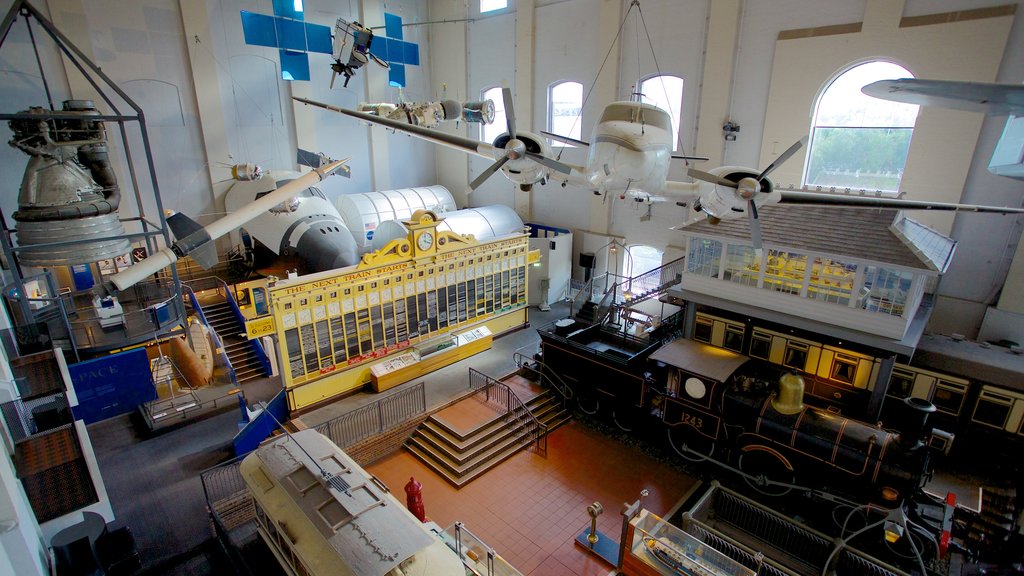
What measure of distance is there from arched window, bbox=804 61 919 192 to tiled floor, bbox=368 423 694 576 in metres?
10.7

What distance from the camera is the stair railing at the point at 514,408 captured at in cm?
1328

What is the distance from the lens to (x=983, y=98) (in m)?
6.50

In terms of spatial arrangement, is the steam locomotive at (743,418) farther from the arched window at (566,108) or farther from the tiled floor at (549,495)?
the arched window at (566,108)

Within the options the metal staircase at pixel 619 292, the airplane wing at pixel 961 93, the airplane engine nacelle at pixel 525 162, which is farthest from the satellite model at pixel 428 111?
the airplane wing at pixel 961 93

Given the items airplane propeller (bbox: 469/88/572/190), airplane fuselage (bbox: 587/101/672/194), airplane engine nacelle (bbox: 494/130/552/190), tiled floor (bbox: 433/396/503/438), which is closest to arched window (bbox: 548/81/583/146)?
airplane engine nacelle (bbox: 494/130/552/190)

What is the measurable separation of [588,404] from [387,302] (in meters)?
6.81

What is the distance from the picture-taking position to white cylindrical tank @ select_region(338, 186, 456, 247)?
67.4 feet

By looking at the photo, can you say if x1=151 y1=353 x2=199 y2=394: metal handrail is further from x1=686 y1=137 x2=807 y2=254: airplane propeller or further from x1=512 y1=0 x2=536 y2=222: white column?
x1=512 y1=0 x2=536 y2=222: white column

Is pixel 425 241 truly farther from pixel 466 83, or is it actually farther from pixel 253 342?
pixel 466 83

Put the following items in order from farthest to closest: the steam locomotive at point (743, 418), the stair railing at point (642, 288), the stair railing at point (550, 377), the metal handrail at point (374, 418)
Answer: the stair railing at point (642, 288) → the stair railing at point (550, 377) → the metal handrail at point (374, 418) → the steam locomotive at point (743, 418)

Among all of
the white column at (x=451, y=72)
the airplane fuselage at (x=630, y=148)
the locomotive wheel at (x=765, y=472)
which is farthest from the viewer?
the white column at (x=451, y=72)

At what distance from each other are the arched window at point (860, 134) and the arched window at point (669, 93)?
4557 mm

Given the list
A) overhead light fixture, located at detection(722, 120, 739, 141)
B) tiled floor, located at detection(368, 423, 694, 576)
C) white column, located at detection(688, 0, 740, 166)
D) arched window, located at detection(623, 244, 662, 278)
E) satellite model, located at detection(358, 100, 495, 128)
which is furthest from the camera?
arched window, located at detection(623, 244, 662, 278)

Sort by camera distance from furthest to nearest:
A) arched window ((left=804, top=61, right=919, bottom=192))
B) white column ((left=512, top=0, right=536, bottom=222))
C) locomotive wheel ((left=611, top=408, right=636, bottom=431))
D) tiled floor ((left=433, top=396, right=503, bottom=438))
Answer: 1. white column ((left=512, top=0, right=536, bottom=222))
2. arched window ((left=804, top=61, right=919, bottom=192))
3. locomotive wheel ((left=611, top=408, right=636, bottom=431))
4. tiled floor ((left=433, top=396, right=503, bottom=438))
